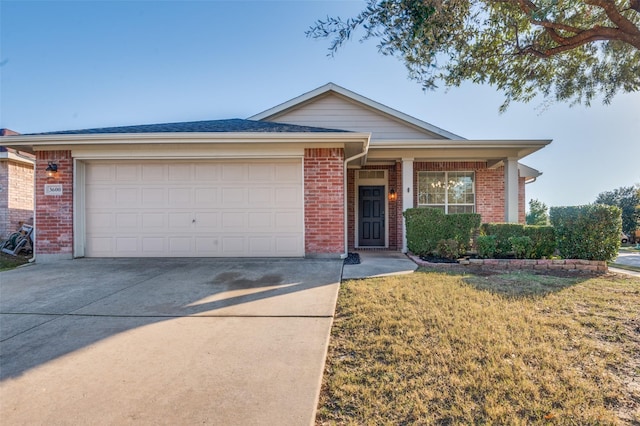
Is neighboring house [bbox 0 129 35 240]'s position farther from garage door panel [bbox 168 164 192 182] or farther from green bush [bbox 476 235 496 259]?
green bush [bbox 476 235 496 259]

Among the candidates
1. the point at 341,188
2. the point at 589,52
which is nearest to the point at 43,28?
the point at 341,188

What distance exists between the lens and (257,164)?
693cm

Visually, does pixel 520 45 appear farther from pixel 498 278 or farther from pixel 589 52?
pixel 498 278

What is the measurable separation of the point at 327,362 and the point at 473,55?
5845 mm

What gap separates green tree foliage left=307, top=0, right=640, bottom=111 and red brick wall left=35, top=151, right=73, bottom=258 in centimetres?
649

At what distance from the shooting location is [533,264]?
6.10m

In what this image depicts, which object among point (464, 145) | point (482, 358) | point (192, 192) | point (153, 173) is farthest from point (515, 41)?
point (153, 173)

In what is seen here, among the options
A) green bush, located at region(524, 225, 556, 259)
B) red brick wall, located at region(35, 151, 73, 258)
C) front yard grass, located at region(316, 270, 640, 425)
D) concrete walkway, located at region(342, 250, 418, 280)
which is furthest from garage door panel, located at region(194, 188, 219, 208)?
green bush, located at region(524, 225, 556, 259)

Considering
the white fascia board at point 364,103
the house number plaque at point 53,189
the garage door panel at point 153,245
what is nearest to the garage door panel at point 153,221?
the garage door panel at point 153,245

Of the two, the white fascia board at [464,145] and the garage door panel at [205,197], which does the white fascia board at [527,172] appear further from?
the garage door panel at [205,197]

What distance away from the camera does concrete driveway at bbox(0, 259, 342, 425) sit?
5.92 ft

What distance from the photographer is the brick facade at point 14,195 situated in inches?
363

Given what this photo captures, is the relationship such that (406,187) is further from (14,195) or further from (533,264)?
(14,195)

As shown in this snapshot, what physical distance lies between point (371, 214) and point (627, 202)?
60.8 feet
